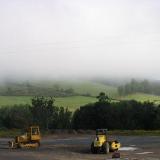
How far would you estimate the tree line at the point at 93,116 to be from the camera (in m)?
145

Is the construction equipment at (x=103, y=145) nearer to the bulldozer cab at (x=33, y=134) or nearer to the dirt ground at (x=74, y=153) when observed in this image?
the dirt ground at (x=74, y=153)

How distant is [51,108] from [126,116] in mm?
40161

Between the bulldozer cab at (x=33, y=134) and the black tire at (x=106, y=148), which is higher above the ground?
the bulldozer cab at (x=33, y=134)

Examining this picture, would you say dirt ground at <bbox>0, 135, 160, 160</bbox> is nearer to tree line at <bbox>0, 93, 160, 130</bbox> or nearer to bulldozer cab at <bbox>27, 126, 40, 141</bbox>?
bulldozer cab at <bbox>27, 126, 40, 141</bbox>

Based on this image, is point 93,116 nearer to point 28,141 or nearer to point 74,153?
point 28,141

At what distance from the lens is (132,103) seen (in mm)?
159500

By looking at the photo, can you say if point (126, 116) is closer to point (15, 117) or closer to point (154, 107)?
point (154, 107)

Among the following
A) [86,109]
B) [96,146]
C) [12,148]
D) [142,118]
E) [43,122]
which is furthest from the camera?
[43,122]

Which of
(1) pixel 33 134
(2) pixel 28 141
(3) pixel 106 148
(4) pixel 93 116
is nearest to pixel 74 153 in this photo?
(3) pixel 106 148

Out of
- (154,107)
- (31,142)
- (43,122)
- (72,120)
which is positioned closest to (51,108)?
(43,122)

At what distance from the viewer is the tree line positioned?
475 feet

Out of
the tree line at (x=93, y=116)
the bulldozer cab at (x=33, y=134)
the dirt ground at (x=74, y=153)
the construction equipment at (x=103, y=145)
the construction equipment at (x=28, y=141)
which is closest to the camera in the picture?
the dirt ground at (x=74, y=153)

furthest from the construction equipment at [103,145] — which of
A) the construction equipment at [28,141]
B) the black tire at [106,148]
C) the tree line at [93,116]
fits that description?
the tree line at [93,116]

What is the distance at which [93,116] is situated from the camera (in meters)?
152
